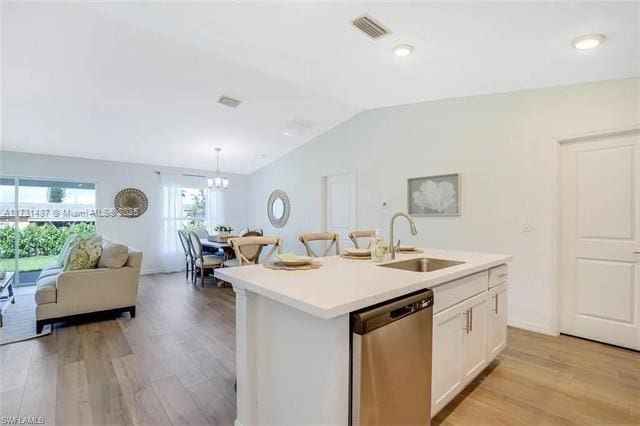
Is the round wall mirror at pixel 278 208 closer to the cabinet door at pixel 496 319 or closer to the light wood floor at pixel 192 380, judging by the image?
the light wood floor at pixel 192 380

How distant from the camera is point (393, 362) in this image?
1.38m

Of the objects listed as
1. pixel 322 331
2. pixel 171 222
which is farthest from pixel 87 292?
pixel 322 331

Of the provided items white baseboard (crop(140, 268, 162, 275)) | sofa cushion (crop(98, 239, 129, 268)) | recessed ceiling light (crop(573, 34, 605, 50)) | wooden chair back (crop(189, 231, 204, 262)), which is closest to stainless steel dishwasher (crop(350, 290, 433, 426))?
recessed ceiling light (crop(573, 34, 605, 50))

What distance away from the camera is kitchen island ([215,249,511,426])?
124 centimetres

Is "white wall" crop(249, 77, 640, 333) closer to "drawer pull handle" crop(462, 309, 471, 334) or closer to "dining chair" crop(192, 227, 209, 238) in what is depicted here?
"drawer pull handle" crop(462, 309, 471, 334)

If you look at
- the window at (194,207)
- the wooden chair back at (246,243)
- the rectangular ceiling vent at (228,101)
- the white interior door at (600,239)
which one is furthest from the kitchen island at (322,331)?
the window at (194,207)

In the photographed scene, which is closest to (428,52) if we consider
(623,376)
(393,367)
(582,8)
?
(582,8)

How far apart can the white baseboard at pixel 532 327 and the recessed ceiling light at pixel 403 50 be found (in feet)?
9.87

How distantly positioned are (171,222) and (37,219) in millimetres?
2100

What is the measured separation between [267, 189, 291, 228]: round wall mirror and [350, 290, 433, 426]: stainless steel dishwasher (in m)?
4.98

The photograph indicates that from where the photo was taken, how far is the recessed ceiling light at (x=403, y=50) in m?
2.63

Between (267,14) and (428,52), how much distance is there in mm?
1391

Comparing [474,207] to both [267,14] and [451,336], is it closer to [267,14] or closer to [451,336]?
[451,336]

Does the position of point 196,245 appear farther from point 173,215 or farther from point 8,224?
point 8,224
